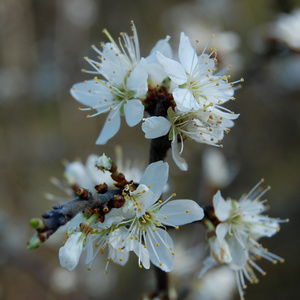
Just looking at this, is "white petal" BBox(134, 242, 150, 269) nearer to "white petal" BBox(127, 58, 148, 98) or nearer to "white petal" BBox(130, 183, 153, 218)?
"white petal" BBox(130, 183, 153, 218)

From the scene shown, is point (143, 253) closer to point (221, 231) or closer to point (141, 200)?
point (141, 200)

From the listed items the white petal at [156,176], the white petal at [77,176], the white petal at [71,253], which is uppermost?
the white petal at [156,176]

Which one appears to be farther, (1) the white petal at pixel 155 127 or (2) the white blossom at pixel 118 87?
(2) the white blossom at pixel 118 87

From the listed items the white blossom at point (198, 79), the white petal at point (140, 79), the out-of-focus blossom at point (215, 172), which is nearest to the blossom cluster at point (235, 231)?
the white blossom at point (198, 79)

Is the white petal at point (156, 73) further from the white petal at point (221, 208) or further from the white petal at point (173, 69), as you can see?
the white petal at point (221, 208)

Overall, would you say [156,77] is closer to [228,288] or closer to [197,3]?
[228,288]

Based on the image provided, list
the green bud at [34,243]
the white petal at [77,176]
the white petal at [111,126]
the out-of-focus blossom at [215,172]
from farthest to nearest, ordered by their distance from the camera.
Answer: the out-of-focus blossom at [215,172] < the white petal at [77,176] < the white petal at [111,126] < the green bud at [34,243]

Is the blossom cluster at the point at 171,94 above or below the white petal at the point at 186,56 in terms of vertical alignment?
below

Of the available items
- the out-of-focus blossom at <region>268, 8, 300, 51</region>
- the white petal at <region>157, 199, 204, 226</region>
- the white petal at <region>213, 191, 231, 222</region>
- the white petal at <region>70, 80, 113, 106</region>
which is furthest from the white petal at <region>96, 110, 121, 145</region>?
the out-of-focus blossom at <region>268, 8, 300, 51</region>

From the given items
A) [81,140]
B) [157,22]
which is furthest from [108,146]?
[157,22]

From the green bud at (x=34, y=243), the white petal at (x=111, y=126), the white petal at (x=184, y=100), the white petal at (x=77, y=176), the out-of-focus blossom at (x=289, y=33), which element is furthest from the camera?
the out-of-focus blossom at (x=289, y=33)
